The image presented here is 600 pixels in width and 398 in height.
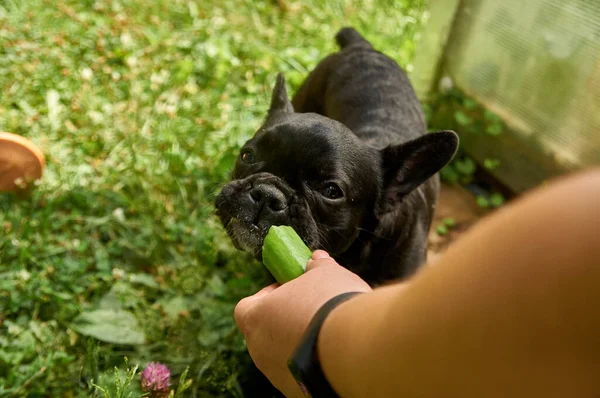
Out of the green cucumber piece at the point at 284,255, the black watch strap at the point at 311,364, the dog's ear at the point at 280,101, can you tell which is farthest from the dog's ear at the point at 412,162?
the black watch strap at the point at 311,364

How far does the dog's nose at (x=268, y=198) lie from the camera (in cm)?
220

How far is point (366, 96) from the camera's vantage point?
11.1 ft

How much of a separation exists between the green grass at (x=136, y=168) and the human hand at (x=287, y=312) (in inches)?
39.0

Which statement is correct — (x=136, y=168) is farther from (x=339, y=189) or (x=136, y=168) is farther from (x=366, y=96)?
(x=339, y=189)

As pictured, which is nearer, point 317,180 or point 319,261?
point 319,261

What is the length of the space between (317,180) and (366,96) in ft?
3.99

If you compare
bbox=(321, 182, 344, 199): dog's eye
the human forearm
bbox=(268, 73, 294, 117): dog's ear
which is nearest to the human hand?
the human forearm

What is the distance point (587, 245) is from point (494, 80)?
4.11 m

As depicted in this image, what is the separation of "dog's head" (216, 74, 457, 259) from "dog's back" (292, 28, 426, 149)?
0.46 metres

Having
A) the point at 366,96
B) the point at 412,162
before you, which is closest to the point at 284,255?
the point at 412,162

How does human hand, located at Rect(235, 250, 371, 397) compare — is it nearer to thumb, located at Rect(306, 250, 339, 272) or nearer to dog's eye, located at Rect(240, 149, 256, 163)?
thumb, located at Rect(306, 250, 339, 272)

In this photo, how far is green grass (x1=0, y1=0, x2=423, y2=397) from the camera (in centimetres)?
253

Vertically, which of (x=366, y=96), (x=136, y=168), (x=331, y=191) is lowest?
(x=136, y=168)

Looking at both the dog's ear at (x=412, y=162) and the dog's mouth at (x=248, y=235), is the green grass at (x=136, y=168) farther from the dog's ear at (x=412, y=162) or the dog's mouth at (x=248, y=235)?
the dog's ear at (x=412, y=162)
